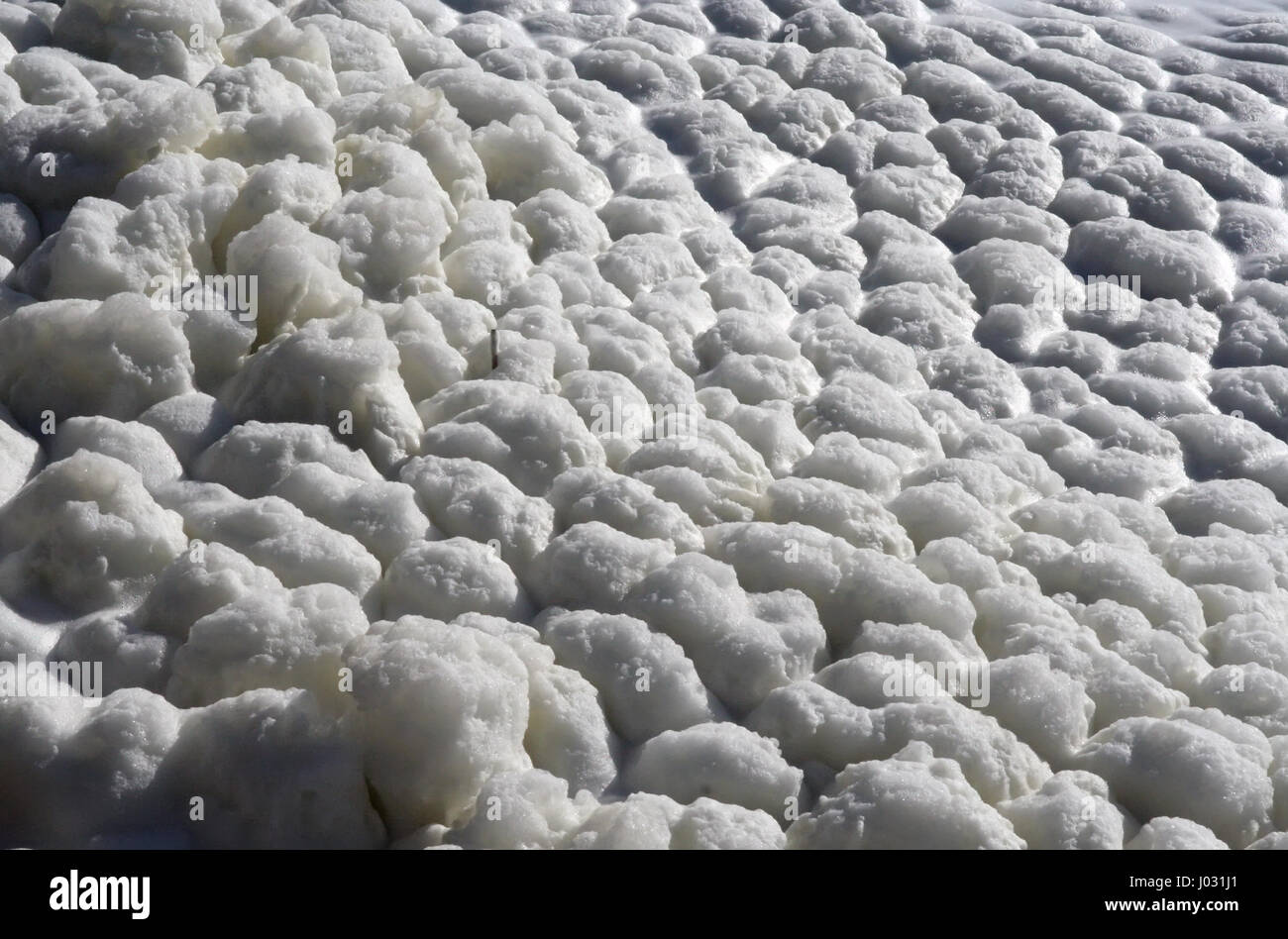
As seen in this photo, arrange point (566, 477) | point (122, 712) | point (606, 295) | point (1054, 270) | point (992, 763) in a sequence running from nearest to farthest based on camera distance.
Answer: point (122, 712)
point (992, 763)
point (566, 477)
point (606, 295)
point (1054, 270)

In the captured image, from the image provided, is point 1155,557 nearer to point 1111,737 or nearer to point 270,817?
point 1111,737

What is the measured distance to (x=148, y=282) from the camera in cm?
217

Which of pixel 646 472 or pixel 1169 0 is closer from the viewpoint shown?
pixel 646 472

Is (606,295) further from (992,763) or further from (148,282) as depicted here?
(992,763)

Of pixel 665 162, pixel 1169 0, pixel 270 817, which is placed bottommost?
pixel 270 817

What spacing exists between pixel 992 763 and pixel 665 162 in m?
1.74

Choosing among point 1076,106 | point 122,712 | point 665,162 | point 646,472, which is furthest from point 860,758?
point 1076,106

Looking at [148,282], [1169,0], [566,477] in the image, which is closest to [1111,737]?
[566,477]

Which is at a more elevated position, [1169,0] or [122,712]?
[1169,0]

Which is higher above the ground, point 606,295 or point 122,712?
point 606,295

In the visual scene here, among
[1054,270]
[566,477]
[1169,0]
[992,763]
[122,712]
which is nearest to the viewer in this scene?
[122,712]
